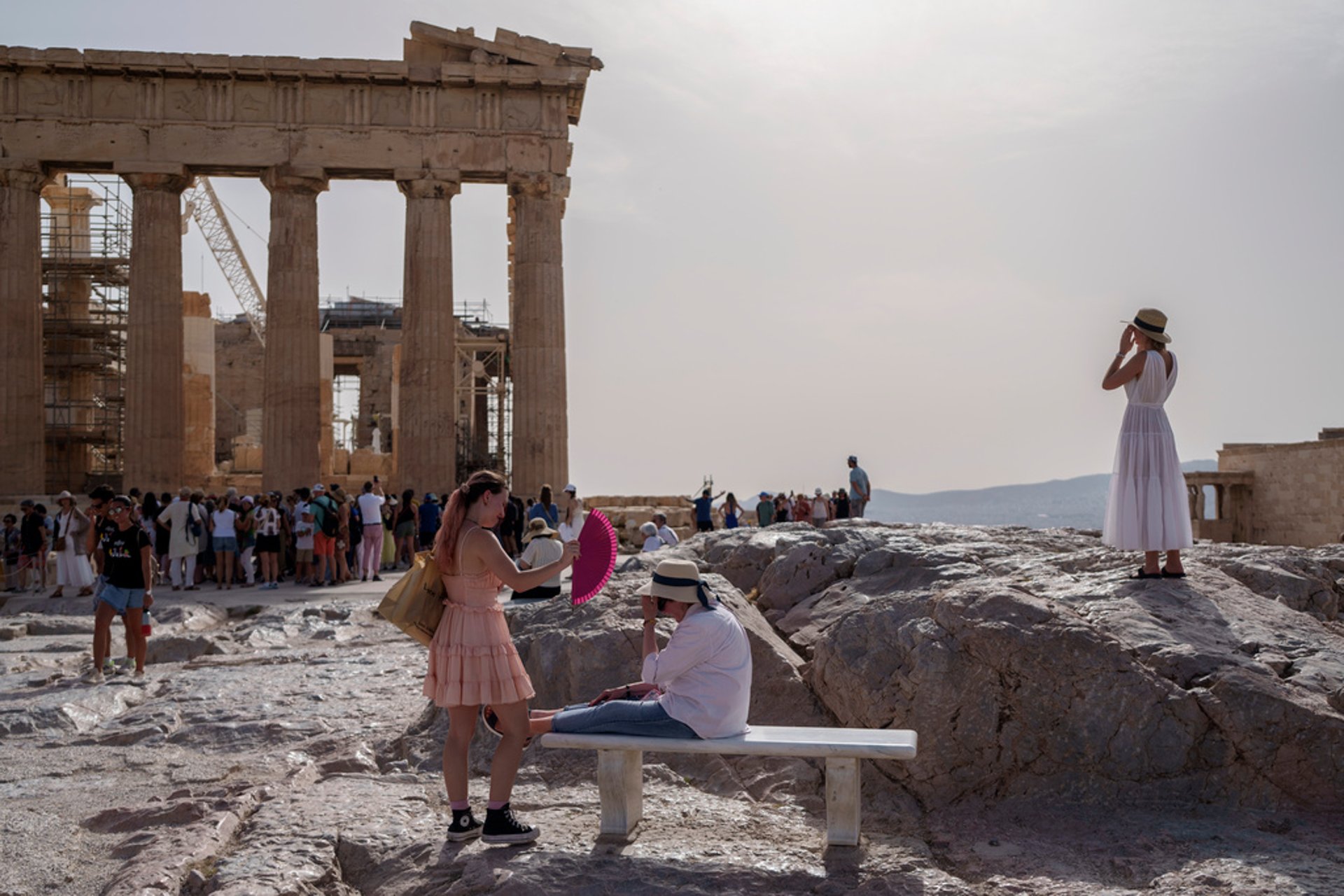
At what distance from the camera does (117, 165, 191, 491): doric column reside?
24.2 meters

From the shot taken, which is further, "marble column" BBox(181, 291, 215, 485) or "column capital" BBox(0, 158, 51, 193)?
"marble column" BBox(181, 291, 215, 485)

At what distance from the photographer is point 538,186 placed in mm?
25016

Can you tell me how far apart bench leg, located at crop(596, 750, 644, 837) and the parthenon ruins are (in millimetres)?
20272

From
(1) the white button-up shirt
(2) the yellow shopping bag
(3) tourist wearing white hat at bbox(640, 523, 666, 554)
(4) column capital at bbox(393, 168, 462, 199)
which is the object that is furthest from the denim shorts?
(4) column capital at bbox(393, 168, 462, 199)

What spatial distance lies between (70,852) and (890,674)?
3700 mm

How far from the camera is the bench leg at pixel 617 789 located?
4.70 metres

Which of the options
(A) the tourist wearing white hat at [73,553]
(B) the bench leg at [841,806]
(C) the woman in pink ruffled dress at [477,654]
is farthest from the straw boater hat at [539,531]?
(A) the tourist wearing white hat at [73,553]

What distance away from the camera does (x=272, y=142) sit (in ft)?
81.3

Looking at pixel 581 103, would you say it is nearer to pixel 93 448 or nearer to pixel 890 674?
pixel 93 448

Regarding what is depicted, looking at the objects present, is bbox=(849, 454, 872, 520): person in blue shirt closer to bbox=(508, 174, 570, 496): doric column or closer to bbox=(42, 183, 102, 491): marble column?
bbox=(508, 174, 570, 496): doric column

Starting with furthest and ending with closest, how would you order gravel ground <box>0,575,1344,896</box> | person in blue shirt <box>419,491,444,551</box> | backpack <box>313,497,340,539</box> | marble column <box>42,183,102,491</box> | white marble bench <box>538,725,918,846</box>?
1. marble column <box>42,183,102,491</box>
2. person in blue shirt <box>419,491,444,551</box>
3. backpack <box>313,497,340,539</box>
4. white marble bench <box>538,725,918,846</box>
5. gravel ground <box>0,575,1344,896</box>

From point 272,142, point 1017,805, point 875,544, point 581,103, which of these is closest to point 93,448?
point 272,142

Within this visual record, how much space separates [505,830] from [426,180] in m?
22.0

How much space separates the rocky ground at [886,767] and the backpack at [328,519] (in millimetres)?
→ 9331
